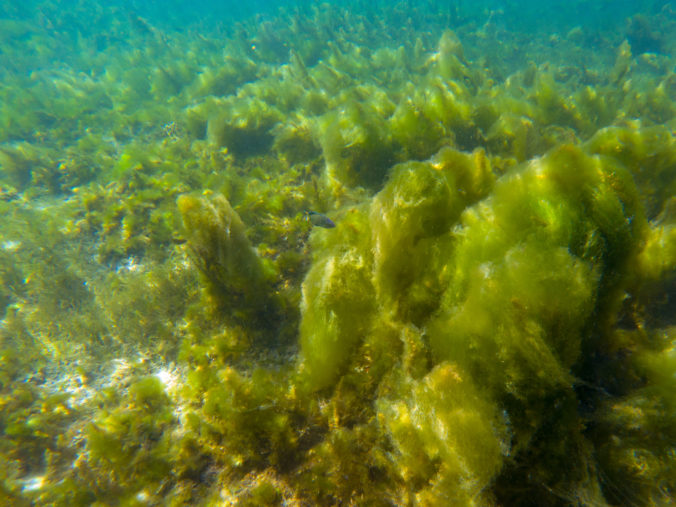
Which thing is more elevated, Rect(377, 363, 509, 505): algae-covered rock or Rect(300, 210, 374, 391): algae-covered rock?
Rect(300, 210, 374, 391): algae-covered rock

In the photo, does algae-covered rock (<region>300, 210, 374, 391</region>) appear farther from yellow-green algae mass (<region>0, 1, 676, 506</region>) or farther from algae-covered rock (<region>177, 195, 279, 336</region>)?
algae-covered rock (<region>177, 195, 279, 336</region>)

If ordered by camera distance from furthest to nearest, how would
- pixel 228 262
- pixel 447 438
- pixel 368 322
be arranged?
pixel 228 262 → pixel 368 322 → pixel 447 438

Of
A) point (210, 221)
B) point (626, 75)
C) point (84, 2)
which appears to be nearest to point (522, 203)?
point (210, 221)

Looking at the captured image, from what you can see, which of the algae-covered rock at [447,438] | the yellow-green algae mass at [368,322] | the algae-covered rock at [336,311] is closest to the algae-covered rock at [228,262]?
the yellow-green algae mass at [368,322]

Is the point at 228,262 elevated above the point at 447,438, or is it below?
above

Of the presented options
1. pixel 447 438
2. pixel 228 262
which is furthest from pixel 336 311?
pixel 228 262

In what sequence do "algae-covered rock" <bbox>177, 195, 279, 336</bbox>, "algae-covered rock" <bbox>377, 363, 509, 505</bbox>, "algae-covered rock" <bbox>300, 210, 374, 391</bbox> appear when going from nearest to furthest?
"algae-covered rock" <bbox>377, 363, 509, 505</bbox>, "algae-covered rock" <bbox>300, 210, 374, 391</bbox>, "algae-covered rock" <bbox>177, 195, 279, 336</bbox>

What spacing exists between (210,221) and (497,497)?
2374 mm

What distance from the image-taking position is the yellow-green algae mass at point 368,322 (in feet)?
4.24

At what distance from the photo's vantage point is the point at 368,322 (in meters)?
1.82

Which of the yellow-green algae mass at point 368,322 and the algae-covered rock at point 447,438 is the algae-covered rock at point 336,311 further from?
the algae-covered rock at point 447,438

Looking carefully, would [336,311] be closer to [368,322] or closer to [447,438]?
[368,322]

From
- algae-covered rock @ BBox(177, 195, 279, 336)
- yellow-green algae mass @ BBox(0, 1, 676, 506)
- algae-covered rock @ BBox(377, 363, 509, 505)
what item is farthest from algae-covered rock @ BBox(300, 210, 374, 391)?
algae-covered rock @ BBox(177, 195, 279, 336)

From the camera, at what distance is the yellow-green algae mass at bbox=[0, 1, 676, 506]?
1291 millimetres
